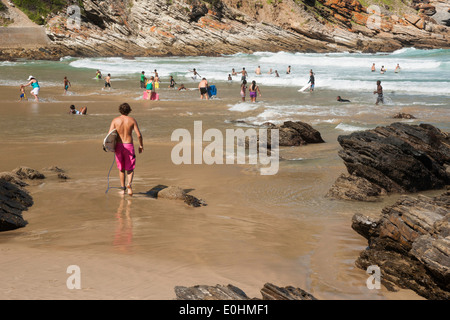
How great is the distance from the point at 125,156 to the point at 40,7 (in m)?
70.0

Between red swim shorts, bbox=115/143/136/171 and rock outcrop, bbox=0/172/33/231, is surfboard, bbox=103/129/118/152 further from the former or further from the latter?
rock outcrop, bbox=0/172/33/231

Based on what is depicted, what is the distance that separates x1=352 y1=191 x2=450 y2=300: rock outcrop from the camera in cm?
432

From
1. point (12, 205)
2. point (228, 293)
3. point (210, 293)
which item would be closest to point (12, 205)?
point (12, 205)

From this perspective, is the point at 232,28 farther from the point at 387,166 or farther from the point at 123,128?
the point at 123,128

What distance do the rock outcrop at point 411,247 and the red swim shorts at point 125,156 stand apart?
12.0 ft

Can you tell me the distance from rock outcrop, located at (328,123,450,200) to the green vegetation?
223 ft

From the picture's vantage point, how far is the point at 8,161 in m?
10.4

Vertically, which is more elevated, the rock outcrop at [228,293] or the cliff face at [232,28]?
the cliff face at [232,28]

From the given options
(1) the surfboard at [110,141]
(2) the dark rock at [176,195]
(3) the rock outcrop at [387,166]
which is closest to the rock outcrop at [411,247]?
(2) the dark rock at [176,195]

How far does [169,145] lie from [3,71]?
35.0 m

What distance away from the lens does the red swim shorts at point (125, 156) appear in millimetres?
7785

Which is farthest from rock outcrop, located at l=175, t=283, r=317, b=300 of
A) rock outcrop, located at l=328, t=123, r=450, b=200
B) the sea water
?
the sea water

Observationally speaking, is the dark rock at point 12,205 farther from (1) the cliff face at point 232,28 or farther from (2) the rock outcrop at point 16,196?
(1) the cliff face at point 232,28

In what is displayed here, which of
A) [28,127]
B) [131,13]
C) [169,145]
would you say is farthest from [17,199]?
[131,13]
